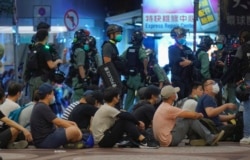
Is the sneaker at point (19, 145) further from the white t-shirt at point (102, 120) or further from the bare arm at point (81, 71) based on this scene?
the bare arm at point (81, 71)

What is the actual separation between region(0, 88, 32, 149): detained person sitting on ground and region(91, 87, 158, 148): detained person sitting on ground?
1.21m

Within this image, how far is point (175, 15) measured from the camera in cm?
2214

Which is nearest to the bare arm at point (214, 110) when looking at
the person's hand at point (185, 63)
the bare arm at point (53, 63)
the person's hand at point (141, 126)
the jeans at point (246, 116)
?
the jeans at point (246, 116)

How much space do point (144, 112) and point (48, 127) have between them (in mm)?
1908

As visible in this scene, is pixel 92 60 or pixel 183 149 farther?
pixel 92 60

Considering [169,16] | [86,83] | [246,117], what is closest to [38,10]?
[169,16]

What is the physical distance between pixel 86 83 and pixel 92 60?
691 millimetres

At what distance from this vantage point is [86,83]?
1494cm

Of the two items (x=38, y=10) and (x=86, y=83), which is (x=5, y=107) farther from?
(x=38, y=10)

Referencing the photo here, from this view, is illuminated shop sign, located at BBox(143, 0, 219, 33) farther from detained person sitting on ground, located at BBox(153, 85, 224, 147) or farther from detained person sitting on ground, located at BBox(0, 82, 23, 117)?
detained person sitting on ground, located at BBox(153, 85, 224, 147)

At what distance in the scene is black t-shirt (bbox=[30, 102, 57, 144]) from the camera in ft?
39.1

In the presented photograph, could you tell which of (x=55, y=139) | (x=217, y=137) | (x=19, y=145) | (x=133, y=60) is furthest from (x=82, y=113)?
(x=133, y=60)

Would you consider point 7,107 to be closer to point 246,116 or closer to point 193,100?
point 193,100

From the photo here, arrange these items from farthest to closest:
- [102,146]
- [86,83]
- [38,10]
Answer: [38,10] < [86,83] < [102,146]
